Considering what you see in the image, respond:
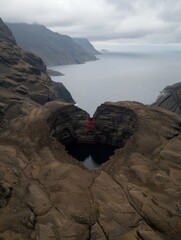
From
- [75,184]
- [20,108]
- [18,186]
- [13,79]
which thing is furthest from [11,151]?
[13,79]

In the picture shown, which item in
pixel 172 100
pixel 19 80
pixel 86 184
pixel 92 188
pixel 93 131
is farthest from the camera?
pixel 172 100

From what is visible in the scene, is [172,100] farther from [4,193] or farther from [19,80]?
[4,193]

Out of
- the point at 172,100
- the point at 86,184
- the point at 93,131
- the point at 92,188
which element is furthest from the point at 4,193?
the point at 172,100

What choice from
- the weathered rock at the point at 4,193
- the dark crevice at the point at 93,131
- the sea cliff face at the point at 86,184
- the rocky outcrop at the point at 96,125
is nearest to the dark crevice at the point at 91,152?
the dark crevice at the point at 93,131

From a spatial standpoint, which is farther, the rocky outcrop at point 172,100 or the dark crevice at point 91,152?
the rocky outcrop at point 172,100

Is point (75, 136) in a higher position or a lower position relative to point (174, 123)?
lower

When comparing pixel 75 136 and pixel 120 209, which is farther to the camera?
pixel 75 136

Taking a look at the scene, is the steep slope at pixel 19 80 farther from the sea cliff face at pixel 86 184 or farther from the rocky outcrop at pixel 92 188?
the rocky outcrop at pixel 92 188

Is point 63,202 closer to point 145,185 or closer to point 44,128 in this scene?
point 145,185
